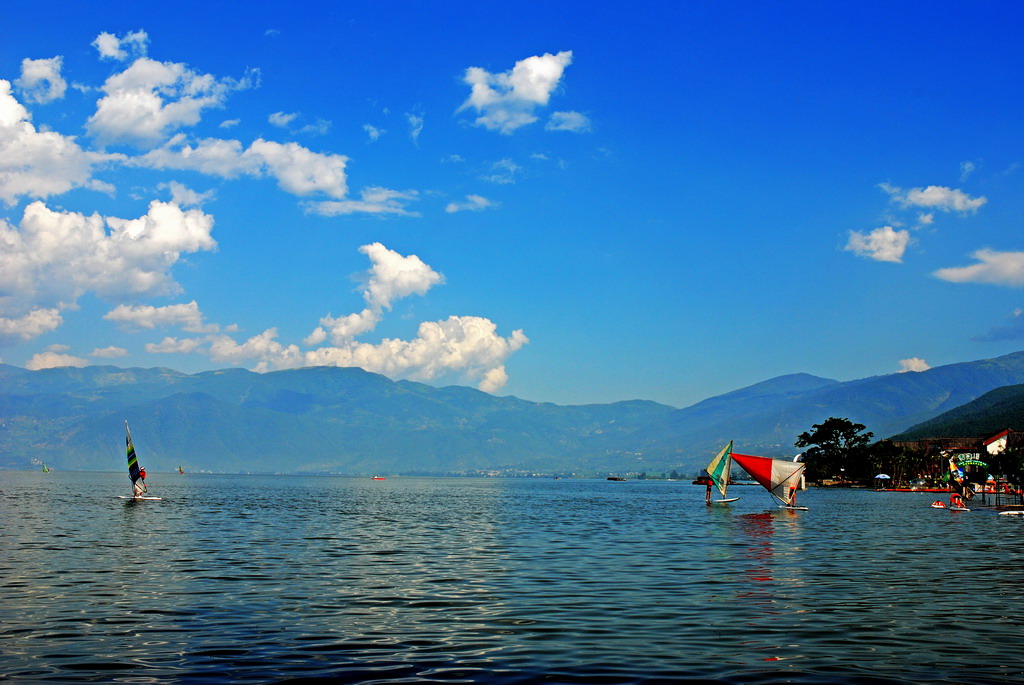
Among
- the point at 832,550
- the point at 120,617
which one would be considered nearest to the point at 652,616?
the point at 120,617

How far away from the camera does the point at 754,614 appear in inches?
1048

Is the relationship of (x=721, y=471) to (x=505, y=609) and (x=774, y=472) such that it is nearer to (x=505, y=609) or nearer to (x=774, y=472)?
(x=774, y=472)

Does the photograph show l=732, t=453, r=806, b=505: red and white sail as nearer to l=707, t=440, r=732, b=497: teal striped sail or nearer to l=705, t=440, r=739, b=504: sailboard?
l=705, t=440, r=739, b=504: sailboard

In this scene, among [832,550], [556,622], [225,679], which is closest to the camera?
[225,679]

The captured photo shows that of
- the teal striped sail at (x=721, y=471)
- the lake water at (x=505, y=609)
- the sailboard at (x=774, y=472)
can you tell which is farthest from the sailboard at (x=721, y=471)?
the lake water at (x=505, y=609)

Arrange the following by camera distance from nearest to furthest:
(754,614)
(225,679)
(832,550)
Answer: (225,679) < (754,614) < (832,550)

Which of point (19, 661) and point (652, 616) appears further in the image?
point (652, 616)

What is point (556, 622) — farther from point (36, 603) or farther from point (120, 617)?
point (36, 603)

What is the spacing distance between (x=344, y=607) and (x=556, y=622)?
23.7ft

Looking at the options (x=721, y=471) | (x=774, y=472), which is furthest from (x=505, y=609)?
(x=721, y=471)

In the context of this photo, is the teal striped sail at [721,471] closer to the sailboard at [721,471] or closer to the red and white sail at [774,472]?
the sailboard at [721,471]

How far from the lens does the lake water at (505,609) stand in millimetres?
19031

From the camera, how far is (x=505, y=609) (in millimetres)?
27328

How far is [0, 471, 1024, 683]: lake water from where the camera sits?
19031 millimetres
